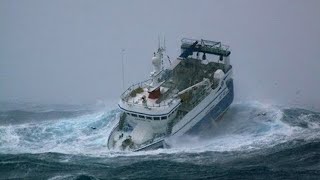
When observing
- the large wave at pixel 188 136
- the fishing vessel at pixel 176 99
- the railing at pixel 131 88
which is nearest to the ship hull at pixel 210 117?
the fishing vessel at pixel 176 99

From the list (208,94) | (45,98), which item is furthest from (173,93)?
(45,98)

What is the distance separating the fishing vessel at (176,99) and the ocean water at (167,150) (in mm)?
785

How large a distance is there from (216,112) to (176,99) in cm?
434

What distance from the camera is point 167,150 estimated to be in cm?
3444

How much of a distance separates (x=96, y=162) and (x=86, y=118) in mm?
7567

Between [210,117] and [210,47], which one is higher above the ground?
[210,47]

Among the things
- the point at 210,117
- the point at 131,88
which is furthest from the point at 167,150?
the point at 131,88

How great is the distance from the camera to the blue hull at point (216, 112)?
3738 cm

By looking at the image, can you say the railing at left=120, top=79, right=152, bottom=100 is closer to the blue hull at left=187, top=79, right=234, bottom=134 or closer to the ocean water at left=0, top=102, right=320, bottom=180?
the ocean water at left=0, top=102, right=320, bottom=180

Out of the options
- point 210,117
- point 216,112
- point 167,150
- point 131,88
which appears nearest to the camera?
point 167,150

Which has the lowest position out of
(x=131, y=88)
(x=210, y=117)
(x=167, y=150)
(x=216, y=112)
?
(x=167, y=150)

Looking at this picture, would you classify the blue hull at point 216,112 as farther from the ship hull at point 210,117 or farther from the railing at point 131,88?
the railing at point 131,88

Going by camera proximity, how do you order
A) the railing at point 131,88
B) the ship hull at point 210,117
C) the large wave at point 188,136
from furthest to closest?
the railing at point 131,88, the large wave at point 188,136, the ship hull at point 210,117

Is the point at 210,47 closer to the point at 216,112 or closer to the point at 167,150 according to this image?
the point at 216,112
